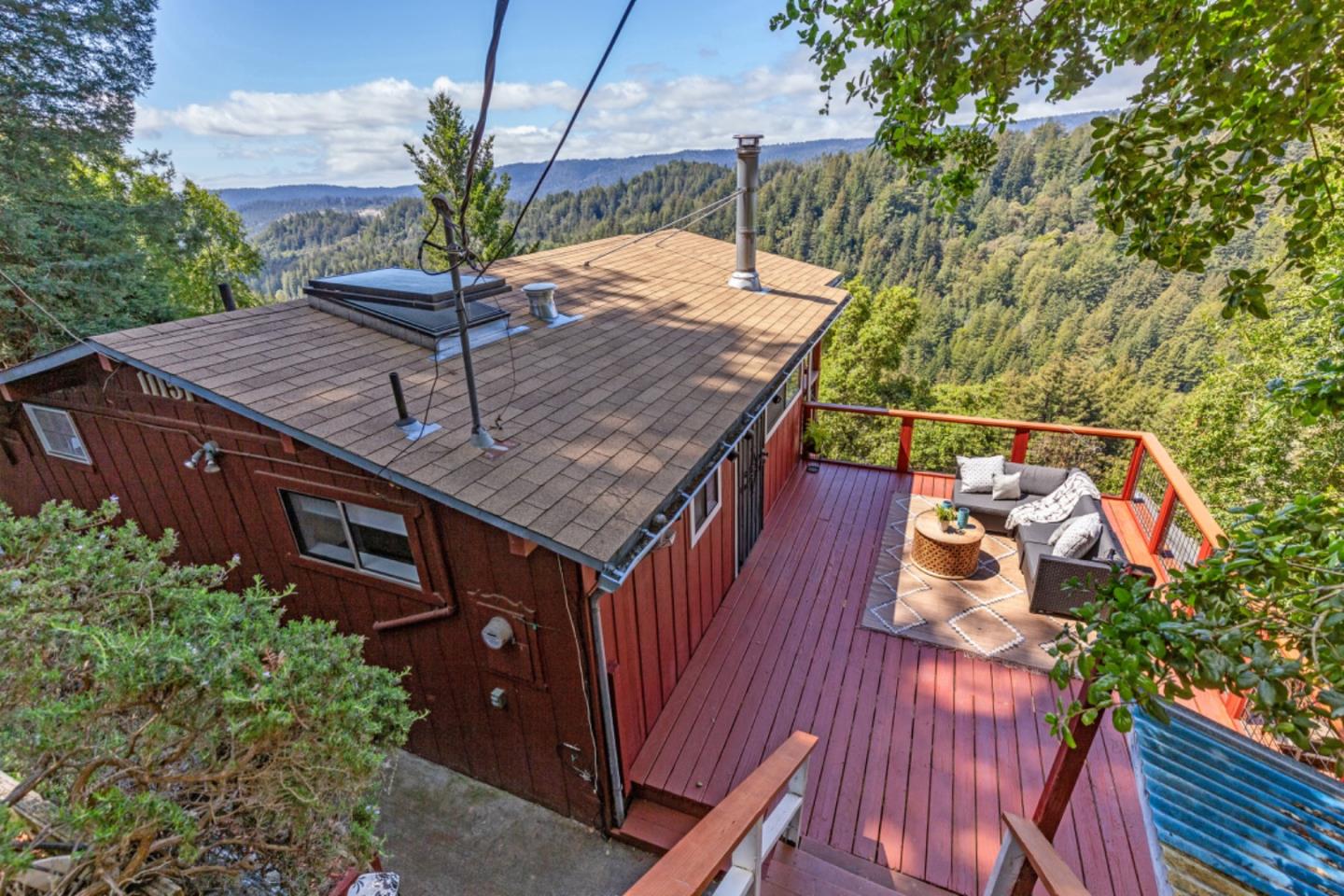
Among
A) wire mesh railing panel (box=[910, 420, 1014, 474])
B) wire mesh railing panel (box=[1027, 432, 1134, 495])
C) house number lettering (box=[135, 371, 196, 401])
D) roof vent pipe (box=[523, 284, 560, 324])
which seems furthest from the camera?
wire mesh railing panel (box=[910, 420, 1014, 474])

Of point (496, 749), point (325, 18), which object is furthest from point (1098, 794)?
point (325, 18)

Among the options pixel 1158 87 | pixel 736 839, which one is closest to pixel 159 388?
pixel 736 839

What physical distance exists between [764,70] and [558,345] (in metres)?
2.82

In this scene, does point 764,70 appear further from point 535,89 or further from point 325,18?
point 325,18

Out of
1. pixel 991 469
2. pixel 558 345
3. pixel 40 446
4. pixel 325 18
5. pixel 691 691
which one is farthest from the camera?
pixel 991 469

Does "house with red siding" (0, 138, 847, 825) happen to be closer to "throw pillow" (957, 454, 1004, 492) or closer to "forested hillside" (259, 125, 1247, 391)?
"throw pillow" (957, 454, 1004, 492)

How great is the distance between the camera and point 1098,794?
3631 mm

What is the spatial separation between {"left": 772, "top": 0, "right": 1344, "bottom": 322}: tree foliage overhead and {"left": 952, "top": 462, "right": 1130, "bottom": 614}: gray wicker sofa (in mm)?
2829

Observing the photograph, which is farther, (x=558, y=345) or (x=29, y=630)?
(x=558, y=345)

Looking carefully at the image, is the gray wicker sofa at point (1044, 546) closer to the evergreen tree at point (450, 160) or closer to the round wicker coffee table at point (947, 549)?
the round wicker coffee table at point (947, 549)

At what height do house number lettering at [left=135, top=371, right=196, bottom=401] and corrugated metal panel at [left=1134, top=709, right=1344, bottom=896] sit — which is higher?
house number lettering at [left=135, top=371, right=196, bottom=401]

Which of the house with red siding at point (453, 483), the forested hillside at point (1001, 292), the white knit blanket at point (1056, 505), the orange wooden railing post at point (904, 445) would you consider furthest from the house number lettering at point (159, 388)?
the white knit blanket at point (1056, 505)

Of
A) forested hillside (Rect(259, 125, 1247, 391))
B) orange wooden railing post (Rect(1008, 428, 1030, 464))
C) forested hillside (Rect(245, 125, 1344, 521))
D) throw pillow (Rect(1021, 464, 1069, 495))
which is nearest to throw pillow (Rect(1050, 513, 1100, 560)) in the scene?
throw pillow (Rect(1021, 464, 1069, 495))

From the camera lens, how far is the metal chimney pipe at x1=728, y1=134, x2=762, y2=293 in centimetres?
702
